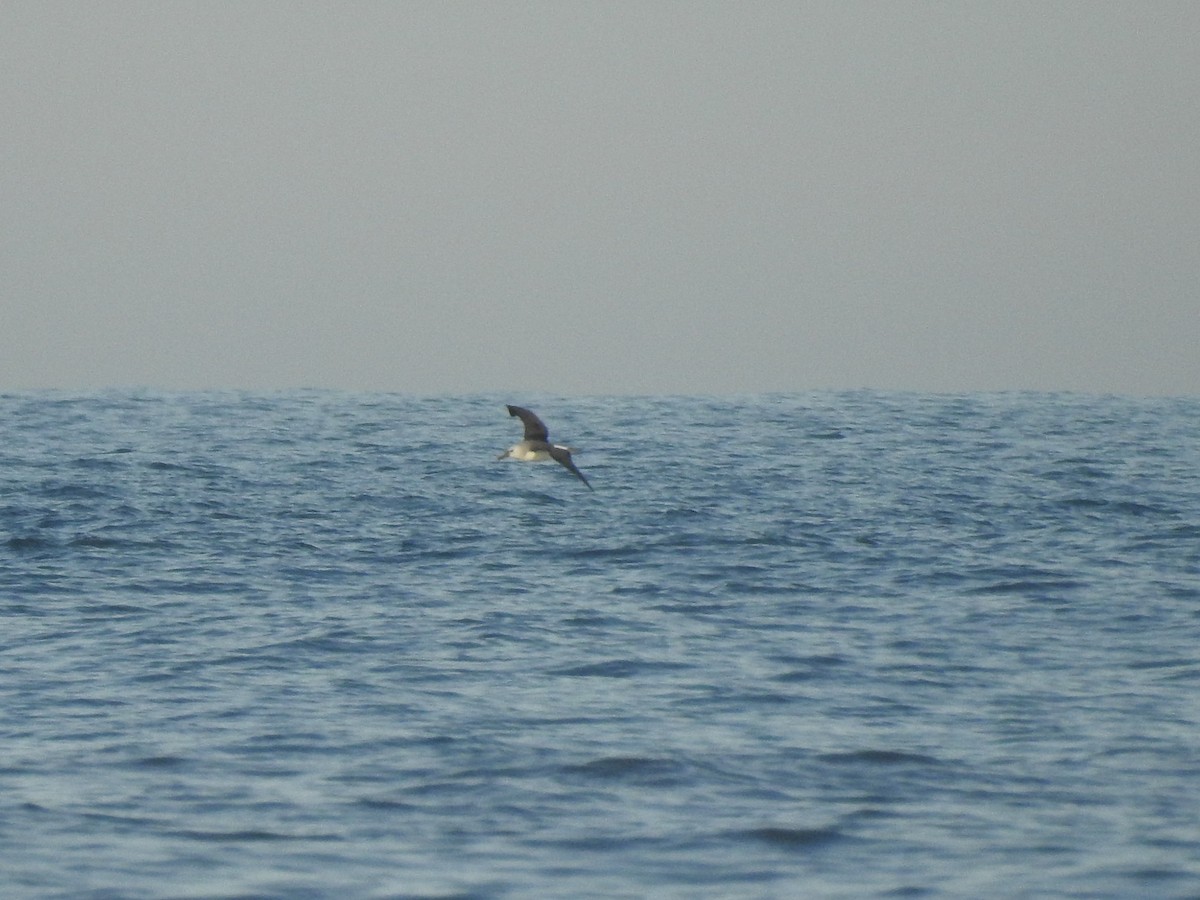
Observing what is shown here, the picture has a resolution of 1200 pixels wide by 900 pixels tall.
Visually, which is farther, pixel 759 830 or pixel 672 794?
pixel 672 794

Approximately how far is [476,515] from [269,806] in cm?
1552

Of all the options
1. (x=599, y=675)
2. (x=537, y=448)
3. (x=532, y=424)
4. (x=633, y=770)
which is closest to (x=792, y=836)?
(x=633, y=770)

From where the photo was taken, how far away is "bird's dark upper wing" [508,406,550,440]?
74.2 ft

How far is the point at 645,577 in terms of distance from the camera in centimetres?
2616

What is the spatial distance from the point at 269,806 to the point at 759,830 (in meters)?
4.71

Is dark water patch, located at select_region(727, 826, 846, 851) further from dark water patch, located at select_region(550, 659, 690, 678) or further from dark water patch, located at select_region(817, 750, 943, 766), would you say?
dark water patch, located at select_region(550, 659, 690, 678)

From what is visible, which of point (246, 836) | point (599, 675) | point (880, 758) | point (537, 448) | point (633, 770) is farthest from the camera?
point (537, 448)

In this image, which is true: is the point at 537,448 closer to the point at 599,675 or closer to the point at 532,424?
the point at 532,424

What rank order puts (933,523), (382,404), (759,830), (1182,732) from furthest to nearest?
1. (382,404)
2. (933,523)
3. (1182,732)
4. (759,830)

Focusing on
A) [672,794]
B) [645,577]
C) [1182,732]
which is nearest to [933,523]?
[645,577]

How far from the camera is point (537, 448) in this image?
25188 mm

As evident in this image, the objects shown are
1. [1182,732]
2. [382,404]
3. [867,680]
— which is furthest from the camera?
[382,404]

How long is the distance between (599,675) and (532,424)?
444cm

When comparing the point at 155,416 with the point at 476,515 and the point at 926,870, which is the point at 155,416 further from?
the point at 926,870
